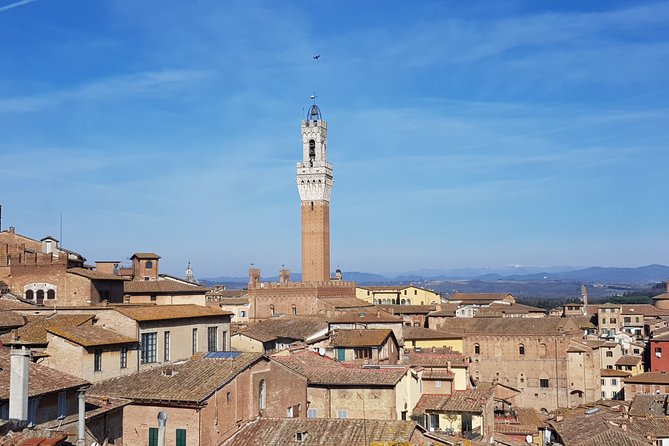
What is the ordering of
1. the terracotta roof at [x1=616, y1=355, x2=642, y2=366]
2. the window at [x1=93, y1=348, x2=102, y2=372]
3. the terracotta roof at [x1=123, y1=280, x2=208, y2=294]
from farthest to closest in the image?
the terracotta roof at [x1=616, y1=355, x2=642, y2=366] < the terracotta roof at [x1=123, y1=280, x2=208, y2=294] < the window at [x1=93, y1=348, x2=102, y2=372]

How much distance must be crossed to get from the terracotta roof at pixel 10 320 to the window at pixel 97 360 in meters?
3.92

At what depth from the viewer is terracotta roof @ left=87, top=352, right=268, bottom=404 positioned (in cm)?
2666

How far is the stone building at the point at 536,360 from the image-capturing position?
69.9 meters

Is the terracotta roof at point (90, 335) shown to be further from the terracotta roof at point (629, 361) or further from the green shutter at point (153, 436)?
the terracotta roof at point (629, 361)

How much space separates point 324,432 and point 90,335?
10.5 m

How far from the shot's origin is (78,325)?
105ft

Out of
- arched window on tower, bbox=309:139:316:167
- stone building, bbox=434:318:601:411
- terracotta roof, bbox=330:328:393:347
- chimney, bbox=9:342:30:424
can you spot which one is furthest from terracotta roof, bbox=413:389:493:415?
arched window on tower, bbox=309:139:316:167

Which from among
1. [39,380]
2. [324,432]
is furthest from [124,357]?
[324,432]

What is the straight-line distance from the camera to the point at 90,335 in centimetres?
3053

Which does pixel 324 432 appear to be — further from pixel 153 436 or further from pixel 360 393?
pixel 360 393

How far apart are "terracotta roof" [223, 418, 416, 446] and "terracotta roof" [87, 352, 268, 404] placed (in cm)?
187

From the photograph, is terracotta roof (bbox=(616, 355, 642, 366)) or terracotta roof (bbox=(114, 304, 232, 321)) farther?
terracotta roof (bbox=(616, 355, 642, 366))

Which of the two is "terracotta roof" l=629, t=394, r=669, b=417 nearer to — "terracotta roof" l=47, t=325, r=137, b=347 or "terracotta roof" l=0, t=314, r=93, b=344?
"terracotta roof" l=47, t=325, r=137, b=347

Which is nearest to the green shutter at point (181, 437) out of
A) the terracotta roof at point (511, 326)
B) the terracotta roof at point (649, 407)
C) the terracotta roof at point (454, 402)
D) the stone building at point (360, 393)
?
the stone building at point (360, 393)
